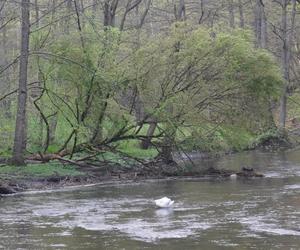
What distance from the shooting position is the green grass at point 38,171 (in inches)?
866

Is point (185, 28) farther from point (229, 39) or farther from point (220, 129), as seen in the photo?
point (220, 129)

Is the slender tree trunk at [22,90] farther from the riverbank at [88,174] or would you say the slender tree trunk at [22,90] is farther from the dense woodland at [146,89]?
the dense woodland at [146,89]

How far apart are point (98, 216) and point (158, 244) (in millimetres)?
3585

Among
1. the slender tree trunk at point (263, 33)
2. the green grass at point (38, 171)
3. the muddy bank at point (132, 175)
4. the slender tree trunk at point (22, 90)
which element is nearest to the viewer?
the muddy bank at point (132, 175)

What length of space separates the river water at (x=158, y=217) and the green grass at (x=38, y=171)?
2076 millimetres

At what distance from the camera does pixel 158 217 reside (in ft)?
49.0

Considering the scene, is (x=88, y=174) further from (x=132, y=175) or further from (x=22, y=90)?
(x=22, y=90)

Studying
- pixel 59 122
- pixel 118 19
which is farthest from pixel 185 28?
pixel 118 19

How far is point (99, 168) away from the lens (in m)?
24.2

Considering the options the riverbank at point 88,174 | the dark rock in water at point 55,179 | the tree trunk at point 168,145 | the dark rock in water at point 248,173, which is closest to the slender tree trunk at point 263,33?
the tree trunk at point 168,145

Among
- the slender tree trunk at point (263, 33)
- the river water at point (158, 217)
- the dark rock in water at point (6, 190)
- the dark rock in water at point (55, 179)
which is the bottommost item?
the river water at point (158, 217)

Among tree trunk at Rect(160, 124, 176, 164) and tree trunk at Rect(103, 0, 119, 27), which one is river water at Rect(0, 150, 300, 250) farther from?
tree trunk at Rect(103, 0, 119, 27)

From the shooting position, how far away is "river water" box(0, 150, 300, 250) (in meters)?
12.2

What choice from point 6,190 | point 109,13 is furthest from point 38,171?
point 109,13
